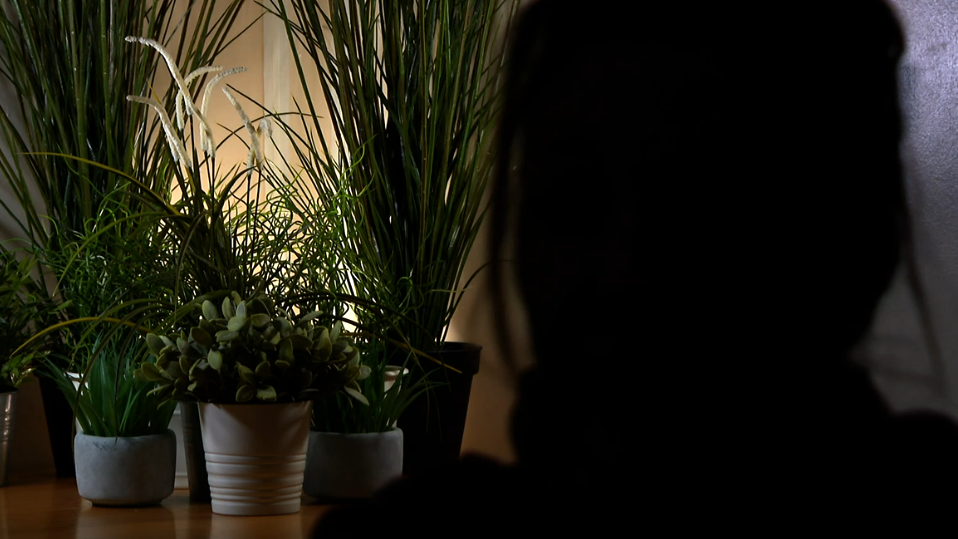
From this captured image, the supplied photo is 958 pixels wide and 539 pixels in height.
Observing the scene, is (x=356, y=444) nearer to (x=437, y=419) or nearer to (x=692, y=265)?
(x=437, y=419)

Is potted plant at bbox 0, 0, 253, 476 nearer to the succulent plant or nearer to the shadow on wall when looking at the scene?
the succulent plant

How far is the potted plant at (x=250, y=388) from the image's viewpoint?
0.71m

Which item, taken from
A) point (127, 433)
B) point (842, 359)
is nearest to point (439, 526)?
point (127, 433)

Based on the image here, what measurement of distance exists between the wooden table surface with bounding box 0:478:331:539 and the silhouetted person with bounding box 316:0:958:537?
5 centimetres

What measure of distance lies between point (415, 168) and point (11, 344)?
45cm

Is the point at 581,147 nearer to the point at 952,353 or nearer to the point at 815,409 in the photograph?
the point at 815,409

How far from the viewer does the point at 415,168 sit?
0.99m

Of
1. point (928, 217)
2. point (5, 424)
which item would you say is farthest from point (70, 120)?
point (928, 217)

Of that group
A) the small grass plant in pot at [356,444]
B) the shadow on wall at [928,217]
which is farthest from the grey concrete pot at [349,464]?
the shadow on wall at [928,217]

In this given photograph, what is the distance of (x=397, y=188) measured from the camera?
102 centimetres

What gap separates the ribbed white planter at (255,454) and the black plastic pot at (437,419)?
0.22 m

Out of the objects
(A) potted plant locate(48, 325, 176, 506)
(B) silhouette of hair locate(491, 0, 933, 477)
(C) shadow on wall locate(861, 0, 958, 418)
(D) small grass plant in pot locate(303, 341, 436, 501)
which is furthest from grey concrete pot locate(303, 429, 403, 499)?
(C) shadow on wall locate(861, 0, 958, 418)

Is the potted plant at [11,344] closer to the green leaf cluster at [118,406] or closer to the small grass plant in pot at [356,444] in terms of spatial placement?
the green leaf cluster at [118,406]

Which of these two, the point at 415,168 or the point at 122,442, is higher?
the point at 415,168
